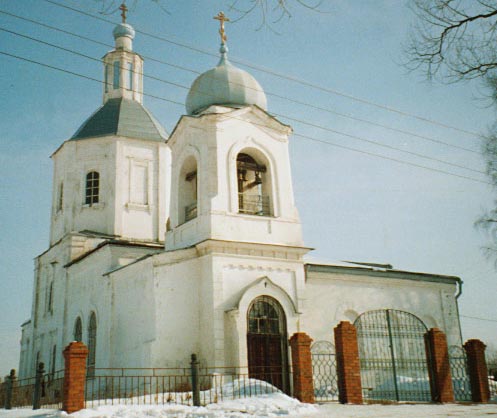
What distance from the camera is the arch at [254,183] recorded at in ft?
59.2

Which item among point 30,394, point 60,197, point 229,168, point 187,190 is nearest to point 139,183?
point 60,197

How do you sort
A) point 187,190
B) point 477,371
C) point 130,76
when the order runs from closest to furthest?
point 477,371
point 187,190
point 130,76

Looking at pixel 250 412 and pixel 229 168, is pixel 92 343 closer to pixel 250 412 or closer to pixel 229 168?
pixel 229 168

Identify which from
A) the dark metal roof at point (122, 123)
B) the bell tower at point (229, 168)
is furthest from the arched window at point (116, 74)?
the bell tower at point (229, 168)

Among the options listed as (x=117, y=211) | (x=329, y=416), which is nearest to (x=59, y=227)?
(x=117, y=211)

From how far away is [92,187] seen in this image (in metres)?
23.4

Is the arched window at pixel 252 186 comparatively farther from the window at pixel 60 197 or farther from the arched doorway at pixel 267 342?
the window at pixel 60 197

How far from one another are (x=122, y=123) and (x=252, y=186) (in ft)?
26.7

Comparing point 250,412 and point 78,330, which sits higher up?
point 78,330

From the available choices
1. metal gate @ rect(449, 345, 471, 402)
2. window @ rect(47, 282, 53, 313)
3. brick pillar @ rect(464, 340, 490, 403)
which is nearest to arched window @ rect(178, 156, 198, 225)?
window @ rect(47, 282, 53, 313)

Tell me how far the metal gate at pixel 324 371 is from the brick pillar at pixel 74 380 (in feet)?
20.0

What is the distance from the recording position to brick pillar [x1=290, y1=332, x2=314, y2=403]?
41.5 feet

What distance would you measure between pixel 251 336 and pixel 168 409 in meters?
5.52

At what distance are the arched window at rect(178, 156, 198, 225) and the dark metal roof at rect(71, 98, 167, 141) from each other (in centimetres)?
565
